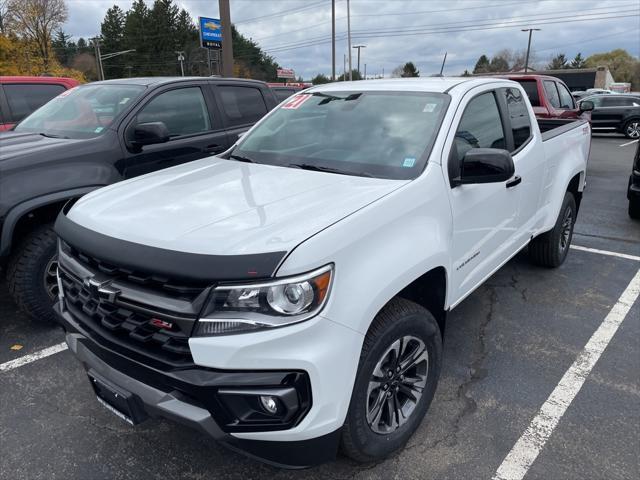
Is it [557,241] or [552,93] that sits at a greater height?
[552,93]

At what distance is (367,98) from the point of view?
129 inches

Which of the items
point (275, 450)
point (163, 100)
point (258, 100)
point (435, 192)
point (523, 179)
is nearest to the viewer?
point (275, 450)

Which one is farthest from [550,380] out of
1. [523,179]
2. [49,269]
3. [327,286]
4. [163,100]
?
[163,100]

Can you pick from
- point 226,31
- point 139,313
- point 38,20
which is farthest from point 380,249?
point 38,20

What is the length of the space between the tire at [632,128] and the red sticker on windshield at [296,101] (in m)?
17.6

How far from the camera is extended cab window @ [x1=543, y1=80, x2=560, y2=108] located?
9.42 meters

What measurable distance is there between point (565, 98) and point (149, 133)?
9072mm

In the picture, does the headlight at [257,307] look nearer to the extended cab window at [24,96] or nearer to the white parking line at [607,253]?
the white parking line at [607,253]

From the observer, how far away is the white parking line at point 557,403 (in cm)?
244

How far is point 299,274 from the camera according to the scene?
1.83 meters

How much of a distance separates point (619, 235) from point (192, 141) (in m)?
5.33

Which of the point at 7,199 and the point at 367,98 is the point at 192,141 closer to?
the point at 7,199

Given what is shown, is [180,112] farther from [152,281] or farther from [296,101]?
[152,281]

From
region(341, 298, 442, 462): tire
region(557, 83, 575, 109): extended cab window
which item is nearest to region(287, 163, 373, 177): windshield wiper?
region(341, 298, 442, 462): tire
